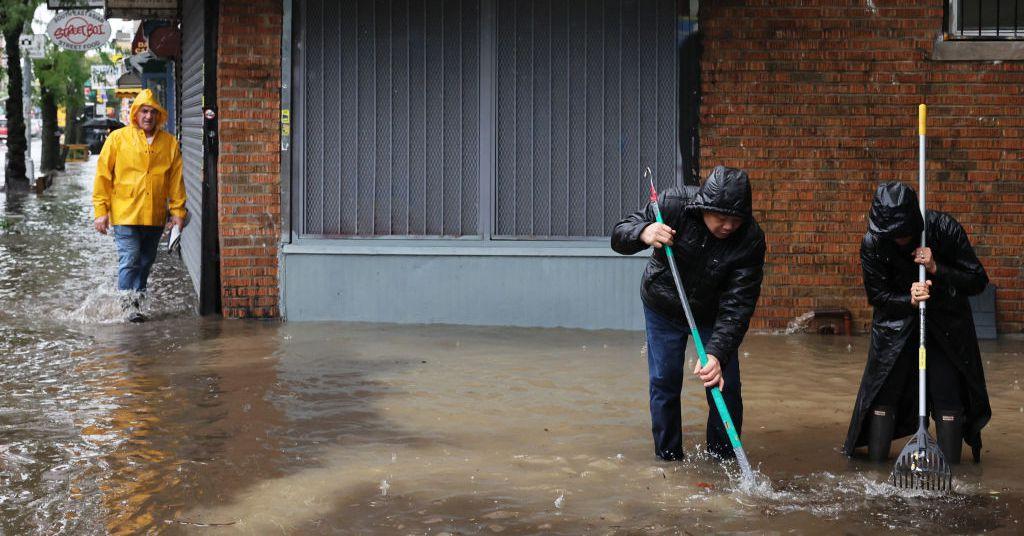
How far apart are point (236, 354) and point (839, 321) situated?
15.2 feet

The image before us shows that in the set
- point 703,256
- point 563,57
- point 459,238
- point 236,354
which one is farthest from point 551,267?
point 703,256

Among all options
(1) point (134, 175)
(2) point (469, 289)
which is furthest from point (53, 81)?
(2) point (469, 289)

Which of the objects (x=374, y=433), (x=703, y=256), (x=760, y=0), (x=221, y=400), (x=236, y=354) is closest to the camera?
(x=703, y=256)

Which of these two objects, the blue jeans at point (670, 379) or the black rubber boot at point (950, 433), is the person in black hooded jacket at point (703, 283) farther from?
the black rubber boot at point (950, 433)

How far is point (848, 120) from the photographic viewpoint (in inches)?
400

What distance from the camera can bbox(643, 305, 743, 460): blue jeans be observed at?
20.7 ft

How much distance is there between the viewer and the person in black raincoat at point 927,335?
621 centimetres

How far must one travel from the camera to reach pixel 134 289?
10641mm

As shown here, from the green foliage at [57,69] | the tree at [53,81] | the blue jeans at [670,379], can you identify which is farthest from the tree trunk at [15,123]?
the blue jeans at [670,379]

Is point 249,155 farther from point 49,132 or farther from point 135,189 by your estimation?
point 49,132

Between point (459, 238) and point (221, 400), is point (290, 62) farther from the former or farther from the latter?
point (221, 400)

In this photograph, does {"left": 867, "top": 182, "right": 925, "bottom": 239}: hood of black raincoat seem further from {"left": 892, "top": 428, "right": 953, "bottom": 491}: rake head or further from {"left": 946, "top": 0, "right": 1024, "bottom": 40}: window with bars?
{"left": 946, "top": 0, "right": 1024, "bottom": 40}: window with bars

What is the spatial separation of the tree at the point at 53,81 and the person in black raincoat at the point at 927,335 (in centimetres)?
2921

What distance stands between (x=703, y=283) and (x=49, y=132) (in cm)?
3237
